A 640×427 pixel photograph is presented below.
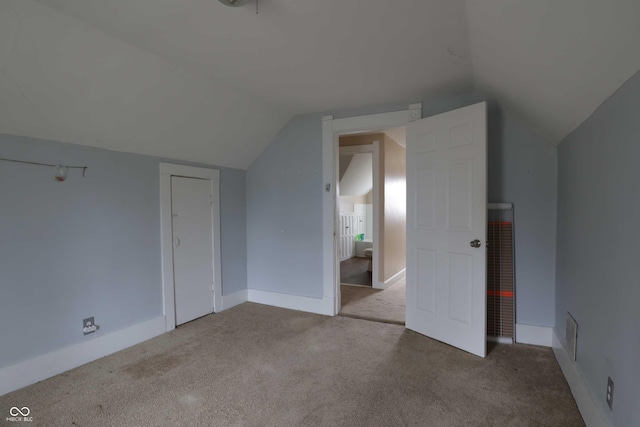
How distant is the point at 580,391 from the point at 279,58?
2872 mm

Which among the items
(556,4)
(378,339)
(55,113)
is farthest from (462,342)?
(55,113)

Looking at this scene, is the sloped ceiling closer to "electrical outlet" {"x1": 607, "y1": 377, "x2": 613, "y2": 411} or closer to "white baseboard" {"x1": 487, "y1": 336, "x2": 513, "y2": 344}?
"white baseboard" {"x1": 487, "y1": 336, "x2": 513, "y2": 344}

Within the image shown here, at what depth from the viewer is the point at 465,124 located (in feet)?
8.02

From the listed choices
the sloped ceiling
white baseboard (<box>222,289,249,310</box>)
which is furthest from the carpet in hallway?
white baseboard (<box>222,289,249,310</box>)

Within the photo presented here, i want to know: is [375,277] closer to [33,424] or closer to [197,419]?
[197,419]

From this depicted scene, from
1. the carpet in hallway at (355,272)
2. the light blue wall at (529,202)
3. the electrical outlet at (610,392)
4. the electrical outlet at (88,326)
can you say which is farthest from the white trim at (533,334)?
the electrical outlet at (88,326)

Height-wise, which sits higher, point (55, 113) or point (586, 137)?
point (55, 113)

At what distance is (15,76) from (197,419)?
87.5 inches

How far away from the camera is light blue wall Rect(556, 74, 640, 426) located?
1172 mm

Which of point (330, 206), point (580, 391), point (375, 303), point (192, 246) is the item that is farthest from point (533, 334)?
point (192, 246)

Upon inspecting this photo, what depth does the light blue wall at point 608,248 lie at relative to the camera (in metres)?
1.17

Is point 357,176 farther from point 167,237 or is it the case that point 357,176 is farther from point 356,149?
point 167,237

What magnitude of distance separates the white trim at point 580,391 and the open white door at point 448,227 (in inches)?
19.9

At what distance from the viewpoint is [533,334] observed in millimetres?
2582
